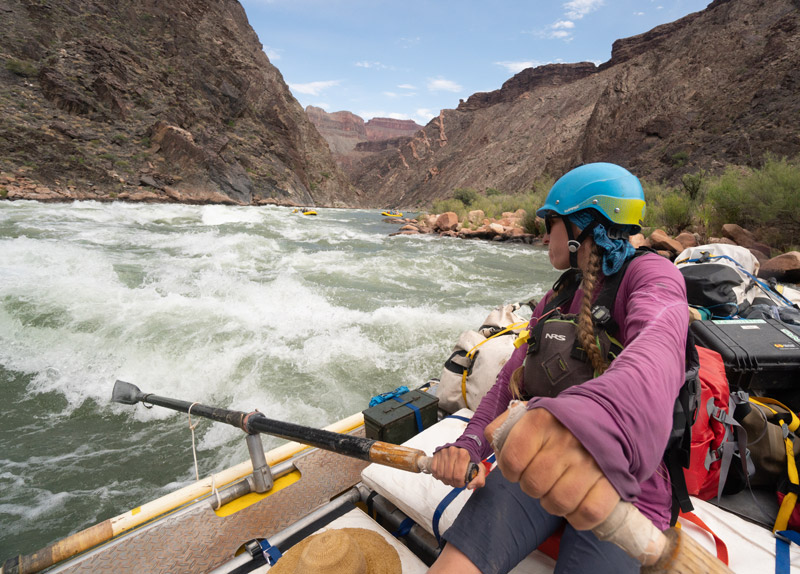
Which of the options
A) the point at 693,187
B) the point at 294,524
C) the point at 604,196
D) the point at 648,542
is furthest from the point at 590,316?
the point at 693,187

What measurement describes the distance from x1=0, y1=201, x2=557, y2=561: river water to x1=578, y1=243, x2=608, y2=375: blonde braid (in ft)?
9.31

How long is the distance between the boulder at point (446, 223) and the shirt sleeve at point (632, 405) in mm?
19497

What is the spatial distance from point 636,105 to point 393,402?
36.7 meters

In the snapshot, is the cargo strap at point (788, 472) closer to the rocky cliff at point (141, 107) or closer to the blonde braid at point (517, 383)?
the blonde braid at point (517, 383)

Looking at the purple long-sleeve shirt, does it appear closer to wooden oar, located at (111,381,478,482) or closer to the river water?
wooden oar, located at (111,381,478,482)

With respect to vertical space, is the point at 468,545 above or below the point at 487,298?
above

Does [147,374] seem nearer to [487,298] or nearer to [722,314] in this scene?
[722,314]

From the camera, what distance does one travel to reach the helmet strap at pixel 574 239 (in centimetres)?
138

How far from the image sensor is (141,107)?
33.2 m

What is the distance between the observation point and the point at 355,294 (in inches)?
277

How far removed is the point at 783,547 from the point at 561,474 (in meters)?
1.43

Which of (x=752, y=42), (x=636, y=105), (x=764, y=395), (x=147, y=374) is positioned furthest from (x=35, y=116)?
(x=752, y=42)

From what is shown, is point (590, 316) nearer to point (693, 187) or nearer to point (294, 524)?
point (294, 524)

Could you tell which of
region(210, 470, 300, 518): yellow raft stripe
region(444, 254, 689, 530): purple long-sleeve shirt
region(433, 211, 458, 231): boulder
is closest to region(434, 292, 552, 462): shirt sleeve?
region(444, 254, 689, 530): purple long-sleeve shirt
